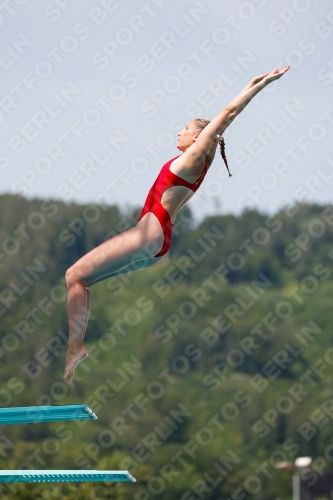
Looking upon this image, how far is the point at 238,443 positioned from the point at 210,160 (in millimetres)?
37418

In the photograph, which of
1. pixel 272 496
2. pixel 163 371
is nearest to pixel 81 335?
pixel 272 496

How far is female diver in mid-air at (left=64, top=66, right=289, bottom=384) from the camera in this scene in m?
5.95

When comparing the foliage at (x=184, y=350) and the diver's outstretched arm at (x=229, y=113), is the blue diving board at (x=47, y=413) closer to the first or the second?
the diver's outstretched arm at (x=229, y=113)

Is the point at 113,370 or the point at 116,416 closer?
the point at 116,416

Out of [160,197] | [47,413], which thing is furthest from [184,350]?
[47,413]

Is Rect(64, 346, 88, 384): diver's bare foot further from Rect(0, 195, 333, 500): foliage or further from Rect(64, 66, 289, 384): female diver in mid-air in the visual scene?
Rect(0, 195, 333, 500): foliage

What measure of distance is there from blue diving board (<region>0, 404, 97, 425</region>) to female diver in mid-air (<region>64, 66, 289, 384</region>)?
0.92 feet

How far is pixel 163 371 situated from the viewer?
1821 inches

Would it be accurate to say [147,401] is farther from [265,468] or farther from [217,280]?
[217,280]

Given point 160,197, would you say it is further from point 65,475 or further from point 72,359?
point 65,475

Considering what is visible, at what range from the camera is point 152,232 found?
604cm

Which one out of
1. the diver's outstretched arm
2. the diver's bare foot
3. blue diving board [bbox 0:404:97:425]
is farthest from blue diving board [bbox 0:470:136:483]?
the diver's outstretched arm

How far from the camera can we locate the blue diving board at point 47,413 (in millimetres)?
5703

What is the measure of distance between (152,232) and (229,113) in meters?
0.86
